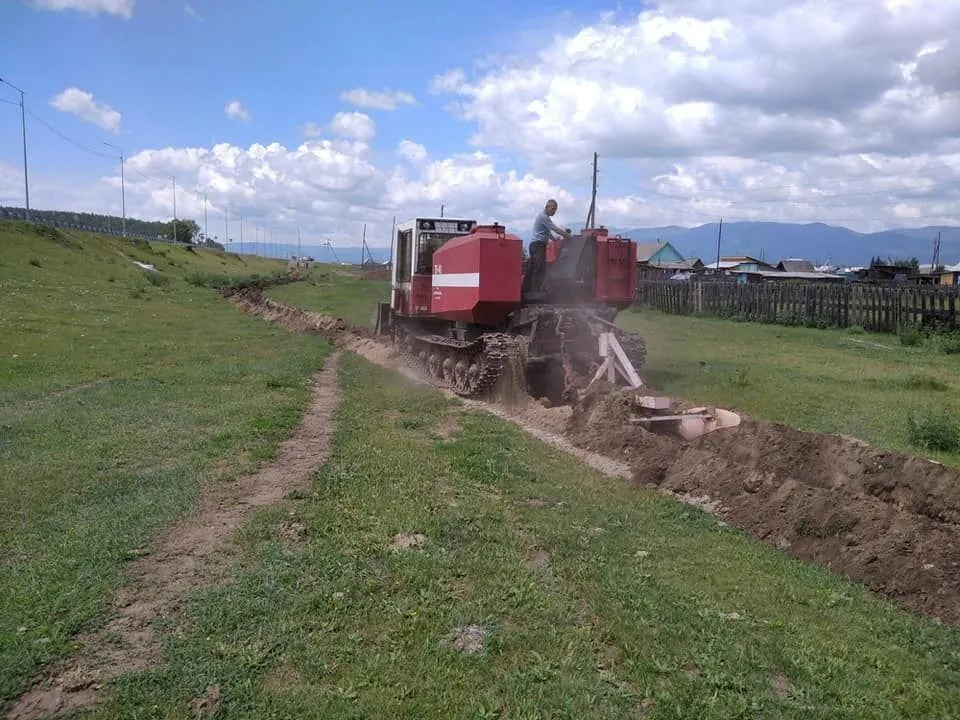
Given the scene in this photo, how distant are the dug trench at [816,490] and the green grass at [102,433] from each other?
4.06 meters

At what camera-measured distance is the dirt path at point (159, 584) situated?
3.88 m

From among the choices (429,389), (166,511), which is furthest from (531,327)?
(166,511)

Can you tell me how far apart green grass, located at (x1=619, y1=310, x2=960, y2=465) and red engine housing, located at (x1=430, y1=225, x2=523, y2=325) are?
2.93 meters

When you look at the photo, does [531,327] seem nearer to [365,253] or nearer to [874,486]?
[874,486]

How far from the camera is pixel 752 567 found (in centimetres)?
564

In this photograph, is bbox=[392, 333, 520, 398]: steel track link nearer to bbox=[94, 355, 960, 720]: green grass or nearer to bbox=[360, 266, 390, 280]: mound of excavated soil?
bbox=[94, 355, 960, 720]: green grass

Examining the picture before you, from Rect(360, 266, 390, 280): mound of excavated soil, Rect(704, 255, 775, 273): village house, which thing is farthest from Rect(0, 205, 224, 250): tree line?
Rect(704, 255, 775, 273): village house

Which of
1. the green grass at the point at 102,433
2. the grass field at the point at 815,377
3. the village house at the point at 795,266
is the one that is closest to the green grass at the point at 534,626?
the green grass at the point at 102,433

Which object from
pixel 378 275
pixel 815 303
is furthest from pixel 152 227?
pixel 815 303

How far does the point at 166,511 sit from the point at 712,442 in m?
5.39

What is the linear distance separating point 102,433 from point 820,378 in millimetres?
11057

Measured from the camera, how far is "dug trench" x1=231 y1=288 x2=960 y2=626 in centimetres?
532

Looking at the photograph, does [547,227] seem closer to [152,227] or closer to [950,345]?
[950,345]

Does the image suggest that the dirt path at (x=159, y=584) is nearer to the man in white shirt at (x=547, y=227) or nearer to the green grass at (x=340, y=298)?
the man in white shirt at (x=547, y=227)
